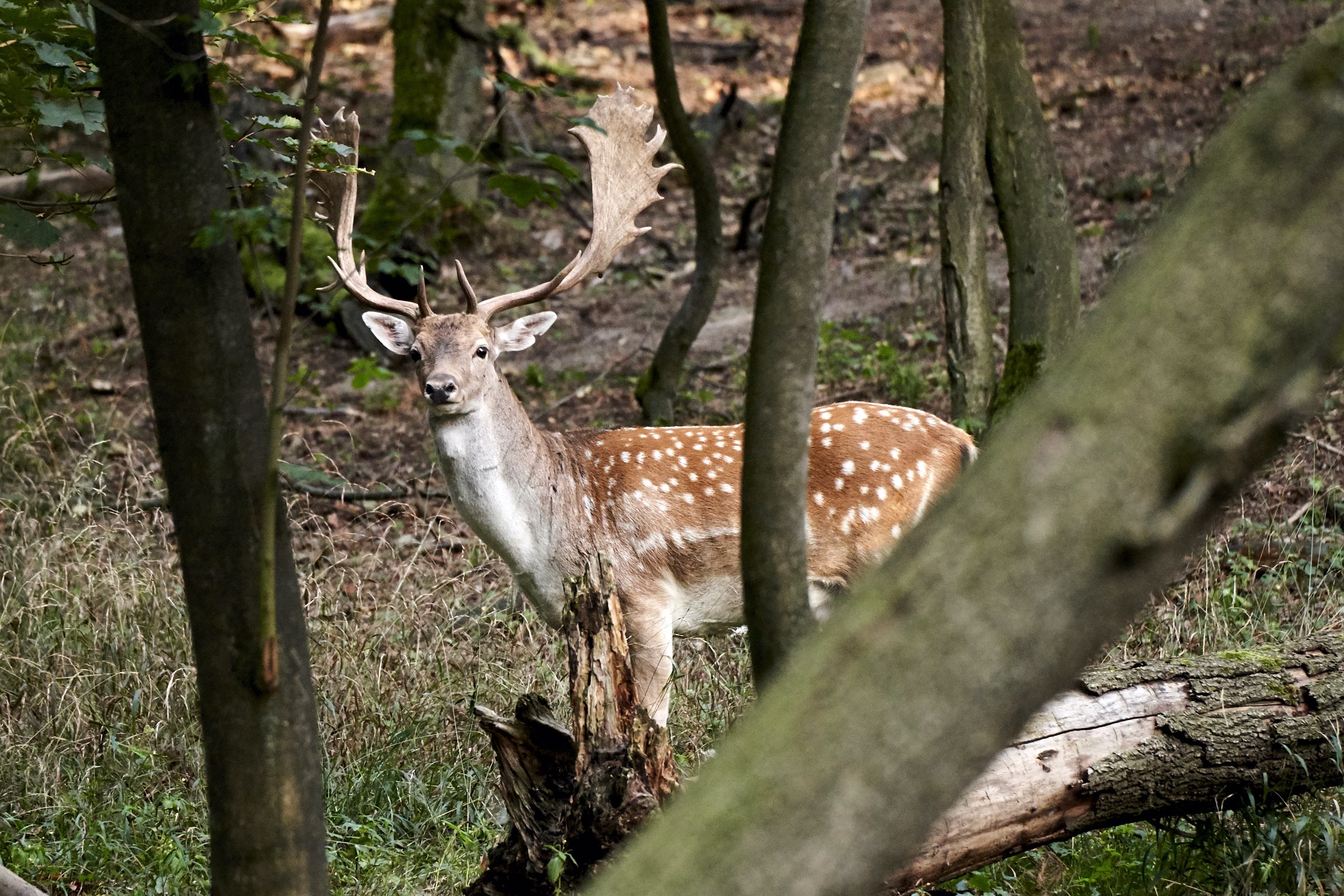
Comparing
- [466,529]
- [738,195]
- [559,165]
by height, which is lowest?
[466,529]

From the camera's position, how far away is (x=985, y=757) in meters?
1.38

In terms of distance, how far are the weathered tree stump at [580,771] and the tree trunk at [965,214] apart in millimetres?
3242

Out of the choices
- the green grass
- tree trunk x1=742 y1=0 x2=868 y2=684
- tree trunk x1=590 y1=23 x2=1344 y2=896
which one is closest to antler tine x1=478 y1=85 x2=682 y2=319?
the green grass

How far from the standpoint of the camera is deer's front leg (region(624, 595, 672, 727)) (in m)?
5.00

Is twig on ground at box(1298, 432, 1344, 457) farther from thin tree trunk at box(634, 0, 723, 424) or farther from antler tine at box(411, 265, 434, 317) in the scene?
antler tine at box(411, 265, 434, 317)

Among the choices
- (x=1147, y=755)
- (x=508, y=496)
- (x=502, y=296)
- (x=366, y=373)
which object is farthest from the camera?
(x=366, y=373)

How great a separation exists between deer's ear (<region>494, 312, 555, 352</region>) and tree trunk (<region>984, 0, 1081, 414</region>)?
7.01ft

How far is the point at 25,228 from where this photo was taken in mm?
3416

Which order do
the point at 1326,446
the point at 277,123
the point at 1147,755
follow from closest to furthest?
the point at 277,123, the point at 1147,755, the point at 1326,446

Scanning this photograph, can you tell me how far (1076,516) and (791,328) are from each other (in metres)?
0.92

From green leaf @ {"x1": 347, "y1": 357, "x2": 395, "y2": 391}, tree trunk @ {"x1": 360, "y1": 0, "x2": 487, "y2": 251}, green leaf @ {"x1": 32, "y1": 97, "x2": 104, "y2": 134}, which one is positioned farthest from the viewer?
tree trunk @ {"x1": 360, "y1": 0, "x2": 487, "y2": 251}

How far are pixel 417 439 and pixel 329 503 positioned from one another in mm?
1150

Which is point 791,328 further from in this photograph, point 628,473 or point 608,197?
point 608,197

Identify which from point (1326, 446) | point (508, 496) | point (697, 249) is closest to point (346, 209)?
point (508, 496)
